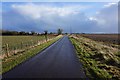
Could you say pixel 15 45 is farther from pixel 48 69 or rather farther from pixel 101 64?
pixel 48 69

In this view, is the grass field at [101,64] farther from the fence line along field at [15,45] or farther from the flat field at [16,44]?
the flat field at [16,44]

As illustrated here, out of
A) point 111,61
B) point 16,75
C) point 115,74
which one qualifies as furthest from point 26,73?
point 111,61

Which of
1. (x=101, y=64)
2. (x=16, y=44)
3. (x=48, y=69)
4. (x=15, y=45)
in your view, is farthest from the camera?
(x=16, y=44)

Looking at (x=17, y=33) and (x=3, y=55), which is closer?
(x=3, y=55)

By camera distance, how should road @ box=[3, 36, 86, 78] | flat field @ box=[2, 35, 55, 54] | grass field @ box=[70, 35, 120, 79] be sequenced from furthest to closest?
flat field @ box=[2, 35, 55, 54]
grass field @ box=[70, 35, 120, 79]
road @ box=[3, 36, 86, 78]

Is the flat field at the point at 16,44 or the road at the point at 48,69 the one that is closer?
the road at the point at 48,69

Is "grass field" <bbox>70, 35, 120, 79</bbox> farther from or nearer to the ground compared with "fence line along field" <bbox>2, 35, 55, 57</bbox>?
nearer to the ground

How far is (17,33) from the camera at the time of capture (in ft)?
484

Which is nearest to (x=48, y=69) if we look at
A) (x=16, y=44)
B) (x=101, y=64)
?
(x=101, y=64)

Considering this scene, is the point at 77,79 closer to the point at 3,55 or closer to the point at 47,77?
the point at 47,77

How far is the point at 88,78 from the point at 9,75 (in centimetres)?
401

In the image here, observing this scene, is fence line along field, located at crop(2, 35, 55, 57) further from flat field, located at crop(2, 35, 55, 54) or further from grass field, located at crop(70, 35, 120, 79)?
grass field, located at crop(70, 35, 120, 79)

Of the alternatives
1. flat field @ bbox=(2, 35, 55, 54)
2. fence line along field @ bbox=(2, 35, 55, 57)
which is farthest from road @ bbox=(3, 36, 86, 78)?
flat field @ bbox=(2, 35, 55, 54)

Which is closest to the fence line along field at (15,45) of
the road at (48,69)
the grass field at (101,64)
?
the road at (48,69)
